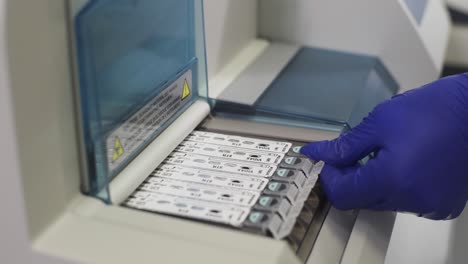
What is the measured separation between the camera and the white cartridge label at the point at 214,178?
2.21ft

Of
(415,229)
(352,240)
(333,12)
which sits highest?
(333,12)

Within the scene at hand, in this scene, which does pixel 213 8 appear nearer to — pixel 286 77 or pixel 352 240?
pixel 286 77

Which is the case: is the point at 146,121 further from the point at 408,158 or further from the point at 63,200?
the point at 408,158

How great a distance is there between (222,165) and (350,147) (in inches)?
5.8

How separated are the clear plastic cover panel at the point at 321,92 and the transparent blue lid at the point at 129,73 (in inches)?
4.5

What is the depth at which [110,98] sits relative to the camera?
637 millimetres

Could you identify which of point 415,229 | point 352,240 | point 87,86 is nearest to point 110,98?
point 87,86

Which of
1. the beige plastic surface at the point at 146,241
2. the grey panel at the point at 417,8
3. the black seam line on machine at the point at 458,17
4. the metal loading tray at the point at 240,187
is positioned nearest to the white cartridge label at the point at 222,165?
the metal loading tray at the point at 240,187

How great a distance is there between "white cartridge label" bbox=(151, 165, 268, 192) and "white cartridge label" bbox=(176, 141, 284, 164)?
0.04 m

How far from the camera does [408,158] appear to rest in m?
0.64

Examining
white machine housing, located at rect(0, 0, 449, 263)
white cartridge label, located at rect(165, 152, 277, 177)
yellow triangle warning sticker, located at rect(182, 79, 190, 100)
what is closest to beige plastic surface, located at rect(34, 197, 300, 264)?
white machine housing, located at rect(0, 0, 449, 263)

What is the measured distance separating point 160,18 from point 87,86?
0.52 ft

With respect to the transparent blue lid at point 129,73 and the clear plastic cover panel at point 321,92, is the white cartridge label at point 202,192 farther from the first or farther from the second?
the clear plastic cover panel at point 321,92

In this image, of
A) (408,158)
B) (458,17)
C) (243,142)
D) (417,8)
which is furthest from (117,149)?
(458,17)
